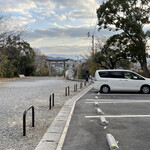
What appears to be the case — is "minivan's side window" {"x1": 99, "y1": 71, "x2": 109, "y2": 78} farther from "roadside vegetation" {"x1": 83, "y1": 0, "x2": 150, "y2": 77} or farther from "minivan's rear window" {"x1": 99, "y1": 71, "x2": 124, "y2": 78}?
"roadside vegetation" {"x1": 83, "y1": 0, "x2": 150, "y2": 77}

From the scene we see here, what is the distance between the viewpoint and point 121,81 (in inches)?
519

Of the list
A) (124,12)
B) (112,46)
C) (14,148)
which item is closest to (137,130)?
(14,148)

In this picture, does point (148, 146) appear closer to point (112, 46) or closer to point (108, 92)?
point (108, 92)

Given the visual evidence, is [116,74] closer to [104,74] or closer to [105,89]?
[104,74]

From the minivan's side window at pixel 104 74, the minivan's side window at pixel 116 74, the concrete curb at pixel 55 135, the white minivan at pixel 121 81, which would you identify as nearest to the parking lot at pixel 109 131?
the concrete curb at pixel 55 135

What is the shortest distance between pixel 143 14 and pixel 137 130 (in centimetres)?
1862

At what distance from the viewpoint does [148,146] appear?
13.0ft

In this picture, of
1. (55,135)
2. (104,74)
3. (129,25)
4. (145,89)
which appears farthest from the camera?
(129,25)

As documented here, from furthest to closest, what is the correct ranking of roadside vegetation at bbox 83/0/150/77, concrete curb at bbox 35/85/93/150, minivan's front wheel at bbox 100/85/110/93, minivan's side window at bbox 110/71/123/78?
roadside vegetation at bbox 83/0/150/77, minivan's front wheel at bbox 100/85/110/93, minivan's side window at bbox 110/71/123/78, concrete curb at bbox 35/85/93/150

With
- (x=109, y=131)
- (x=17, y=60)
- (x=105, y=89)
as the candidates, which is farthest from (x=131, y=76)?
(x=17, y=60)

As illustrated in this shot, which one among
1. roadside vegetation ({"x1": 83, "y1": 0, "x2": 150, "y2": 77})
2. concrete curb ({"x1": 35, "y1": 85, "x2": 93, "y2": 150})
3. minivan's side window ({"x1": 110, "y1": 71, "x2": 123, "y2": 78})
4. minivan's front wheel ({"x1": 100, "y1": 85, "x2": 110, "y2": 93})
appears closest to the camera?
concrete curb ({"x1": 35, "y1": 85, "x2": 93, "y2": 150})

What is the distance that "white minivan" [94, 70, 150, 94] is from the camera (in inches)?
514

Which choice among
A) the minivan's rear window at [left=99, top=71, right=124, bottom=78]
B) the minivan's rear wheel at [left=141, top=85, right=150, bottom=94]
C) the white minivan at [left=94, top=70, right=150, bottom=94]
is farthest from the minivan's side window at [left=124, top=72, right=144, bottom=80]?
the minivan's rear wheel at [left=141, top=85, right=150, bottom=94]

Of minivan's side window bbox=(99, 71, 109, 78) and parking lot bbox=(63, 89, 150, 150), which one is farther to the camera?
minivan's side window bbox=(99, 71, 109, 78)
